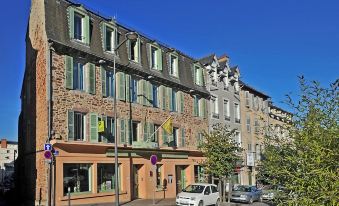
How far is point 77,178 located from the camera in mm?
22781

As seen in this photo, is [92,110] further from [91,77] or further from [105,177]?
[105,177]

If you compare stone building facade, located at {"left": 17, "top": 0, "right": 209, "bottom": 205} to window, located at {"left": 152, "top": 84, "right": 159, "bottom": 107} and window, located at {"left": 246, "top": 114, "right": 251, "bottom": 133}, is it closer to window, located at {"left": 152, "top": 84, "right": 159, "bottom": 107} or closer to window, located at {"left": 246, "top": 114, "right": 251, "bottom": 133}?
window, located at {"left": 152, "top": 84, "right": 159, "bottom": 107}

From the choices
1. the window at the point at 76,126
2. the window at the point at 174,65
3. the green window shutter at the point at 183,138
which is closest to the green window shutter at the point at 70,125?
the window at the point at 76,126

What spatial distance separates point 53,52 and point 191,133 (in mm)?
15079

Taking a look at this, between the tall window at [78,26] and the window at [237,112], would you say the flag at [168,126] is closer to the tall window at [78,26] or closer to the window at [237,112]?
the tall window at [78,26]

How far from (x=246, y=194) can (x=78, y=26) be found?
16.5 meters

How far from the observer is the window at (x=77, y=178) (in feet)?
72.5

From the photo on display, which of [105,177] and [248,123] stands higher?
[248,123]

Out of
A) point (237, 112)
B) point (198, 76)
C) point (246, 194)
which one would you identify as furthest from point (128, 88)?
point (237, 112)

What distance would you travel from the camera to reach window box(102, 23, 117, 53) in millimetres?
25594

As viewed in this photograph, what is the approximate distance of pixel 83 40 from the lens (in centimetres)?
2397

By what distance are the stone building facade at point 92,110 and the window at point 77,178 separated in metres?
0.05

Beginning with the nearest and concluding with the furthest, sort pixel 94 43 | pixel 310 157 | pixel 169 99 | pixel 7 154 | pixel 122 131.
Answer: pixel 310 157 → pixel 94 43 → pixel 122 131 → pixel 169 99 → pixel 7 154

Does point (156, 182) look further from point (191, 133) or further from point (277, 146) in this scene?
point (277, 146)
